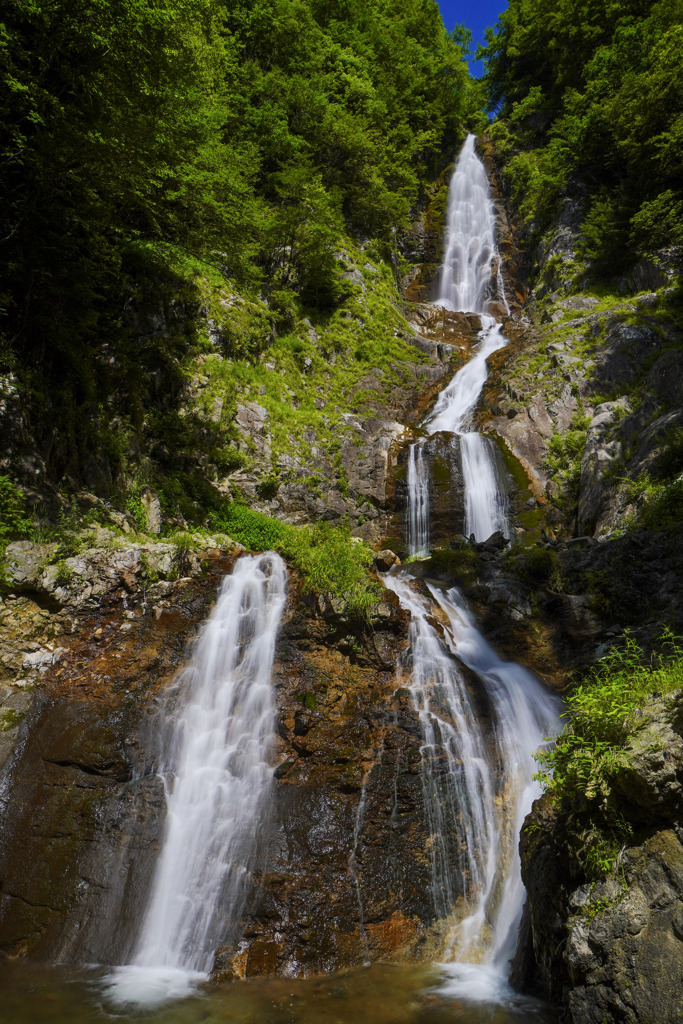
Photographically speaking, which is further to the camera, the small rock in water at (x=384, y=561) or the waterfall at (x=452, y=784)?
the small rock in water at (x=384, y=561)

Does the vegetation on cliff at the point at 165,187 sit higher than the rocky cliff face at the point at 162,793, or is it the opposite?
the vegetation on cliff at the point at 165,187

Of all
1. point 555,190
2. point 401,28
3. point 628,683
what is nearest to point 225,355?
point 628,683

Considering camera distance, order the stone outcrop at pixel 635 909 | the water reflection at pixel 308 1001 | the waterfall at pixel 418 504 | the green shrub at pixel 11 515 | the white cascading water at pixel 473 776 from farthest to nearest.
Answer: the waterfall at pixel 418 504 < the green shrub at pixel 11 515 < the white cascading water at pixel 473 776 < the water reflection at pixel 308 1001 < the stone outcrop at pixel 635 909

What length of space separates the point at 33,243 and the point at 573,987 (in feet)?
Result: 34.7

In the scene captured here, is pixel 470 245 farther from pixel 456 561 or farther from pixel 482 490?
pixel 456 561

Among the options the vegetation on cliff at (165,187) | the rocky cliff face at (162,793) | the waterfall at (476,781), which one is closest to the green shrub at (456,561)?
the waterfall at (476,781)

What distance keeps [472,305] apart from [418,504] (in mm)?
15012

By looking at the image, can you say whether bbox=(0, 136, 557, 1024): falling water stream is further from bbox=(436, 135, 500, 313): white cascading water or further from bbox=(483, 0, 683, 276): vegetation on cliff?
bbox=(436, 135, 500, 313): white cascading water

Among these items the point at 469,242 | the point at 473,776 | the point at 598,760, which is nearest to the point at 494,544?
the point at 473,776

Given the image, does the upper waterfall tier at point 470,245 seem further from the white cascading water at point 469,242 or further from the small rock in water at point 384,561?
the small rock in water at point 384,561

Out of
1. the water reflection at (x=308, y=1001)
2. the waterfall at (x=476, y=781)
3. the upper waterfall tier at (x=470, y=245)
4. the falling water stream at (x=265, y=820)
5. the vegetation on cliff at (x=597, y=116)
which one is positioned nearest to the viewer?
the water reflection at (x=308, y=1001)

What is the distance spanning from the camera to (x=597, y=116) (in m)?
20.2

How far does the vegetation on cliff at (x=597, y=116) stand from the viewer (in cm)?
1645

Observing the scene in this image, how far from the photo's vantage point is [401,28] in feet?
95.6
